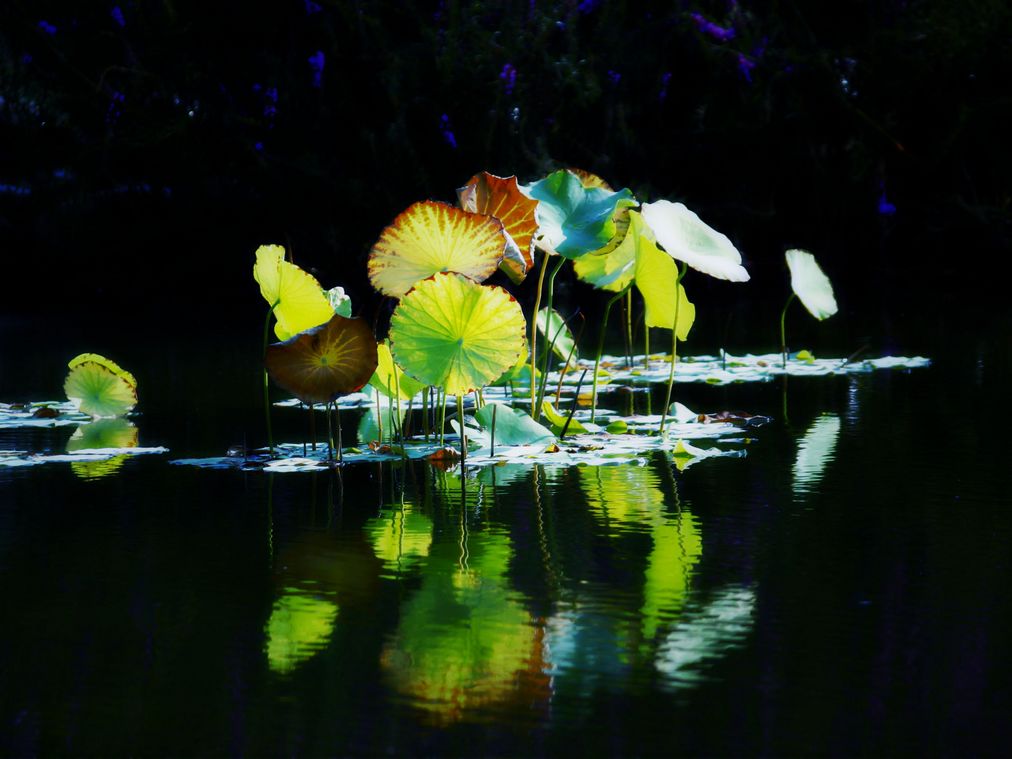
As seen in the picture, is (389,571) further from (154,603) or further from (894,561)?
(894,561)

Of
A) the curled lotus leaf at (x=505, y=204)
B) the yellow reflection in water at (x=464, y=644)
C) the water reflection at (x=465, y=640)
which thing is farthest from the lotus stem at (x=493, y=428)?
the yellow reflection in water at (x=464, y=644)

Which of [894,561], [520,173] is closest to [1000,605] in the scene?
[894,561]

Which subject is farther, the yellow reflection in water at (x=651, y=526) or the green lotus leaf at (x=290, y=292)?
the green lotus leaf at (x=290, y=292)

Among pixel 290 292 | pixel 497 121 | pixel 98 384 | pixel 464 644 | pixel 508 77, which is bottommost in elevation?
pixel 464 644

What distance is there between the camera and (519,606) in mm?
1788

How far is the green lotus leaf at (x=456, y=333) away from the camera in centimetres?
270

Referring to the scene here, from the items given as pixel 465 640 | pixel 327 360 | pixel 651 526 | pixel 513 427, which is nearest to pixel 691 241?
pixel 513 427

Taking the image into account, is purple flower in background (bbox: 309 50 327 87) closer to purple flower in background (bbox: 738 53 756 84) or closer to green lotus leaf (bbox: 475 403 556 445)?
purple flower in background (bbox: 738 53 756 84)

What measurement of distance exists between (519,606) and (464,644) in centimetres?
17

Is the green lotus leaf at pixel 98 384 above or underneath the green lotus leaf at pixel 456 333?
underneath

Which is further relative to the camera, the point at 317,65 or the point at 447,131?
the point at 317,65

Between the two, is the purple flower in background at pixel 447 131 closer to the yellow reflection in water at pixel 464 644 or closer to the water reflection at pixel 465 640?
the water reflection at pixel 465 640

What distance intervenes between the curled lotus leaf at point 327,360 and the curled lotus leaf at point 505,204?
433mm

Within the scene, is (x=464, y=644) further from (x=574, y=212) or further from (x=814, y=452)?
(x=574, y=212)
